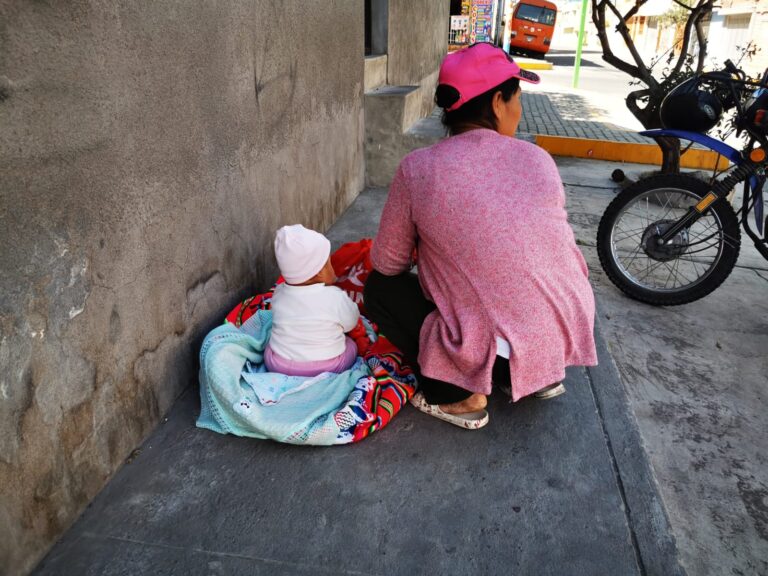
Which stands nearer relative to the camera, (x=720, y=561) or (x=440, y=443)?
(x=720, y=561)

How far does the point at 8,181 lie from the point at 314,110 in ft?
8.29

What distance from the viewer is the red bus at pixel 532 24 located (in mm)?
20094

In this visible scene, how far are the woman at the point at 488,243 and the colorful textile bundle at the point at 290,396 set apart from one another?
26 centimetres

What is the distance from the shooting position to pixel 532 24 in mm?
20359

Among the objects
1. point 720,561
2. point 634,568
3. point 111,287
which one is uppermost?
point 111,287

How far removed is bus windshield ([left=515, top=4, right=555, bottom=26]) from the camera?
65.9ft

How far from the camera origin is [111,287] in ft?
6.00

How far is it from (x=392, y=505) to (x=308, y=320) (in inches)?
30.6

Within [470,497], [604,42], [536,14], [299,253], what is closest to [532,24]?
[536,14]

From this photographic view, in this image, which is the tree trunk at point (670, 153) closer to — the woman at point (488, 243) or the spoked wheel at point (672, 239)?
the spoked wheel at point (672, 239)

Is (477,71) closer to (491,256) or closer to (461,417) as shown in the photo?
(491,256)

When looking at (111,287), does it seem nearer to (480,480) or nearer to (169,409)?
(169,409)

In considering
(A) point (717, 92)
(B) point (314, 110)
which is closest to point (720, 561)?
(A) point (717, 92)

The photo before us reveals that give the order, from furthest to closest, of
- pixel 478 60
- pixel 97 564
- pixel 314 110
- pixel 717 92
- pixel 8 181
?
pixel 314 110, pixel 717 92, pixel 478 60, pixel 97 564, pixel 8 181
